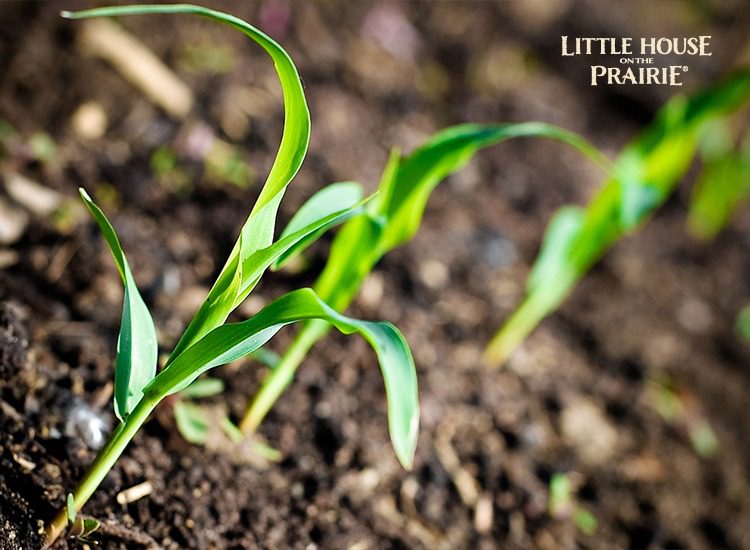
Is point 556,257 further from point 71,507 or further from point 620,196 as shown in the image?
point 71,507

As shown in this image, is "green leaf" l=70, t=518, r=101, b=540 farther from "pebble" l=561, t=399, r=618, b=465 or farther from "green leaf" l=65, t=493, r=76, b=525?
"pebble" l=561, t=399, r=618, b=465

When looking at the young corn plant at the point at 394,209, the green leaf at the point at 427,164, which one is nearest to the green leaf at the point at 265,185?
the young corn plant at the point at 394,209

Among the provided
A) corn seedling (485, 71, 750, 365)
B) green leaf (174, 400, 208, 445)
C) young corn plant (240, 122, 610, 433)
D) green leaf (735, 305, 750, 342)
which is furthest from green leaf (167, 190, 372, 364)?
green leaf (735, 305, 750, 342)

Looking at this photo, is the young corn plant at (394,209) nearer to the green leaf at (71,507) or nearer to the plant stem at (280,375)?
the plant stem at (280,375)

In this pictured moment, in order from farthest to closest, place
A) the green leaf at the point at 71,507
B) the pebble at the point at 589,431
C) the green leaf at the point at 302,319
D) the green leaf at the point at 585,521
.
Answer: the pebble at the point at 589,431 < the green leaf at the point at 585,521 < the green leaf at the point at 71,507 < the green leaf at the point at 302,319

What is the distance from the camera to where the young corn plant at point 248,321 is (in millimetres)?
610

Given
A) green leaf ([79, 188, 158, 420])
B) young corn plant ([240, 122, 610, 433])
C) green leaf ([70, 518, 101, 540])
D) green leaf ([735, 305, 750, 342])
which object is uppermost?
young corn plant ([240, 122, 610, 433])

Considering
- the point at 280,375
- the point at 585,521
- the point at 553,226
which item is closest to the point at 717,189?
the point at 553,226

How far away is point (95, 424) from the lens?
3.03 feet

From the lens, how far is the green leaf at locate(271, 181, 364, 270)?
756 mm

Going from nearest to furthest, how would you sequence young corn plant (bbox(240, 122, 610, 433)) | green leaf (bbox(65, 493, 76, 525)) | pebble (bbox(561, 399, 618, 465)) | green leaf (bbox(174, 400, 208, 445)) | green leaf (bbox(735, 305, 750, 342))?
1. green leaf (bbox(65, 493, 76, 525))
2. young corn plant (bbox(240, 122, 610, 433))
3. green leaf (bbox(174, 400, 208, 445))
4. pebble (bbox(561, 399, 618, 465))
5. green leaf (bbox(735, 305, 750, 342))

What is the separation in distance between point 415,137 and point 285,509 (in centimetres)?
107

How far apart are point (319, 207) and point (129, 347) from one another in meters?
0.26

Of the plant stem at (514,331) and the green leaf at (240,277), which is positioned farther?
the plant stem at (514,331)
